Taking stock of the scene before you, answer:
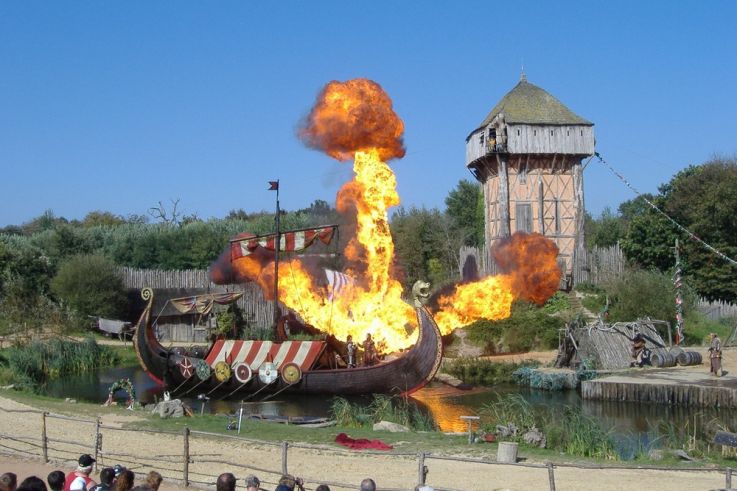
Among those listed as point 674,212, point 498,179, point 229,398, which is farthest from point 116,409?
point 674,212

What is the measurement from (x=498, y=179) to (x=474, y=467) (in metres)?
31.2

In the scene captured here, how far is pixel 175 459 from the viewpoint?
13852mm

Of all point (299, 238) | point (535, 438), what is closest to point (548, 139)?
point (299, 238)

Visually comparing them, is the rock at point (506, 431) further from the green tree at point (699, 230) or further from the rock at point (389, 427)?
the green tree at point (699, 230)

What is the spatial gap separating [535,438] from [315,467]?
4.46m

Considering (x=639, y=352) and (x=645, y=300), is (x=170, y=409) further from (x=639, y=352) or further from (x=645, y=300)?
(x=645, y=300)

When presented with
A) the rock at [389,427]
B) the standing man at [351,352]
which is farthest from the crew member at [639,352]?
the rock at [389,427]

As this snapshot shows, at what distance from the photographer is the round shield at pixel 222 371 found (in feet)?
84.5

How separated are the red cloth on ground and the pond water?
5062 millimetres

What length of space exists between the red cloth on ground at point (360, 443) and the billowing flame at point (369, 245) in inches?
477

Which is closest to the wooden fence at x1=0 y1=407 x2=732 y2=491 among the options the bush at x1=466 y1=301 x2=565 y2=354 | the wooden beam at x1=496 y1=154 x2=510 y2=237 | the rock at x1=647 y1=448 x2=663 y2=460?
the rock at x1=647 y1=448 x2=663 y2=460

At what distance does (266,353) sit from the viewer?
26312 mm

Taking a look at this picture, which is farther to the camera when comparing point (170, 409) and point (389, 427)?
point (170, 409)

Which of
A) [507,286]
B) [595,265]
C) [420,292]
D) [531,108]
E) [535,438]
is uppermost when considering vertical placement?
[531,108]
